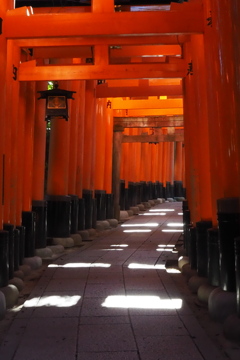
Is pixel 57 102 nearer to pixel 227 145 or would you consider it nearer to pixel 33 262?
pixel 33 262

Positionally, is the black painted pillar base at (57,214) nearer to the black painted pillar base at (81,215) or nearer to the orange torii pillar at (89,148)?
the black painted pillar base at (81,215)

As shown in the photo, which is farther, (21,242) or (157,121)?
(157,121)

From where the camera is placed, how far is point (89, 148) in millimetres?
13766

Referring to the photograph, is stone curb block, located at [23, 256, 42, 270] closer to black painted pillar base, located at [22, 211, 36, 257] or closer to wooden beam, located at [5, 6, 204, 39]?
black painted pillar base, located at [22, 211, 36, 257]

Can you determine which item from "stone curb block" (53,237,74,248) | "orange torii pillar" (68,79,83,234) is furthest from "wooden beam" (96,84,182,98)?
"stone curb block" (53,237,74,248)

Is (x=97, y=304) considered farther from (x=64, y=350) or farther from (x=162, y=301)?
(x=64, y=350)

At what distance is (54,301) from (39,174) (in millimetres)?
4136

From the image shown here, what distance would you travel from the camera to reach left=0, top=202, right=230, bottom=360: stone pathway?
4094mm

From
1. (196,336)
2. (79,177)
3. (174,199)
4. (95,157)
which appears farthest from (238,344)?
(174,199)

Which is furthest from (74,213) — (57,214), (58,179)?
(58,179)

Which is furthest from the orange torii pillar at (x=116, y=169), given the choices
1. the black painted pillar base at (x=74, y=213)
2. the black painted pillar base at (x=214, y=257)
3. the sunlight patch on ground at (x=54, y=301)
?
the black painted pillar base at (x=214, y=257)

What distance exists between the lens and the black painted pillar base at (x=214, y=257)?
5645mm

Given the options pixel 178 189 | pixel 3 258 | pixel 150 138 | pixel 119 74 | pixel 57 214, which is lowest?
pixel 3 258

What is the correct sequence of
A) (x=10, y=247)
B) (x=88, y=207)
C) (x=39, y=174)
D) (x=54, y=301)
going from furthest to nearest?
(x=88, y=207), (x=39, y=174), (x=10, y=247), (x=54, y=301)
